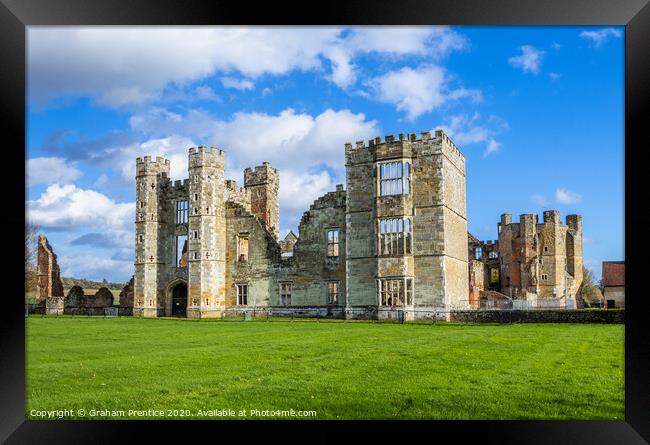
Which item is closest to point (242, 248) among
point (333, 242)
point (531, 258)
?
point (333, 242)

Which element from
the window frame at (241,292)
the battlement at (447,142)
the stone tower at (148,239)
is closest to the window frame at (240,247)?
the window frame at (241,292)

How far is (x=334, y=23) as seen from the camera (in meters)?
8.76

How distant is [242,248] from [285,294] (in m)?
4.20

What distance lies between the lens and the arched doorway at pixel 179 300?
3675cm

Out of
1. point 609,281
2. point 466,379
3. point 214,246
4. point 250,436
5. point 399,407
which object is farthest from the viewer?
point 609,281

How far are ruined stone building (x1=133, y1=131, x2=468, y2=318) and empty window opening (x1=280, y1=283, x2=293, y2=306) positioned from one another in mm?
54

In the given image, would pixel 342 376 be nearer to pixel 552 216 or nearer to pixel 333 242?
pixel 333 242

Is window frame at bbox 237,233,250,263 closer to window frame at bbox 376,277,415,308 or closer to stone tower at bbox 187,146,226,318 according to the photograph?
stone tower at bbox 187,146,226,318

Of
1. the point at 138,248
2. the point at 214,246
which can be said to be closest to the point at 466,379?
the point at 214,246

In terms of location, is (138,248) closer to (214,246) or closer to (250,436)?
(214,246)

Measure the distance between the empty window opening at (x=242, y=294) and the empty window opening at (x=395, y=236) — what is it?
960 cm

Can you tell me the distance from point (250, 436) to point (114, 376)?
4243 millimetres

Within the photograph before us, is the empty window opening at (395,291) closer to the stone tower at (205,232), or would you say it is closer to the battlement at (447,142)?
the battlement at (447,142)

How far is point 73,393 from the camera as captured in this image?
32.8 feet
